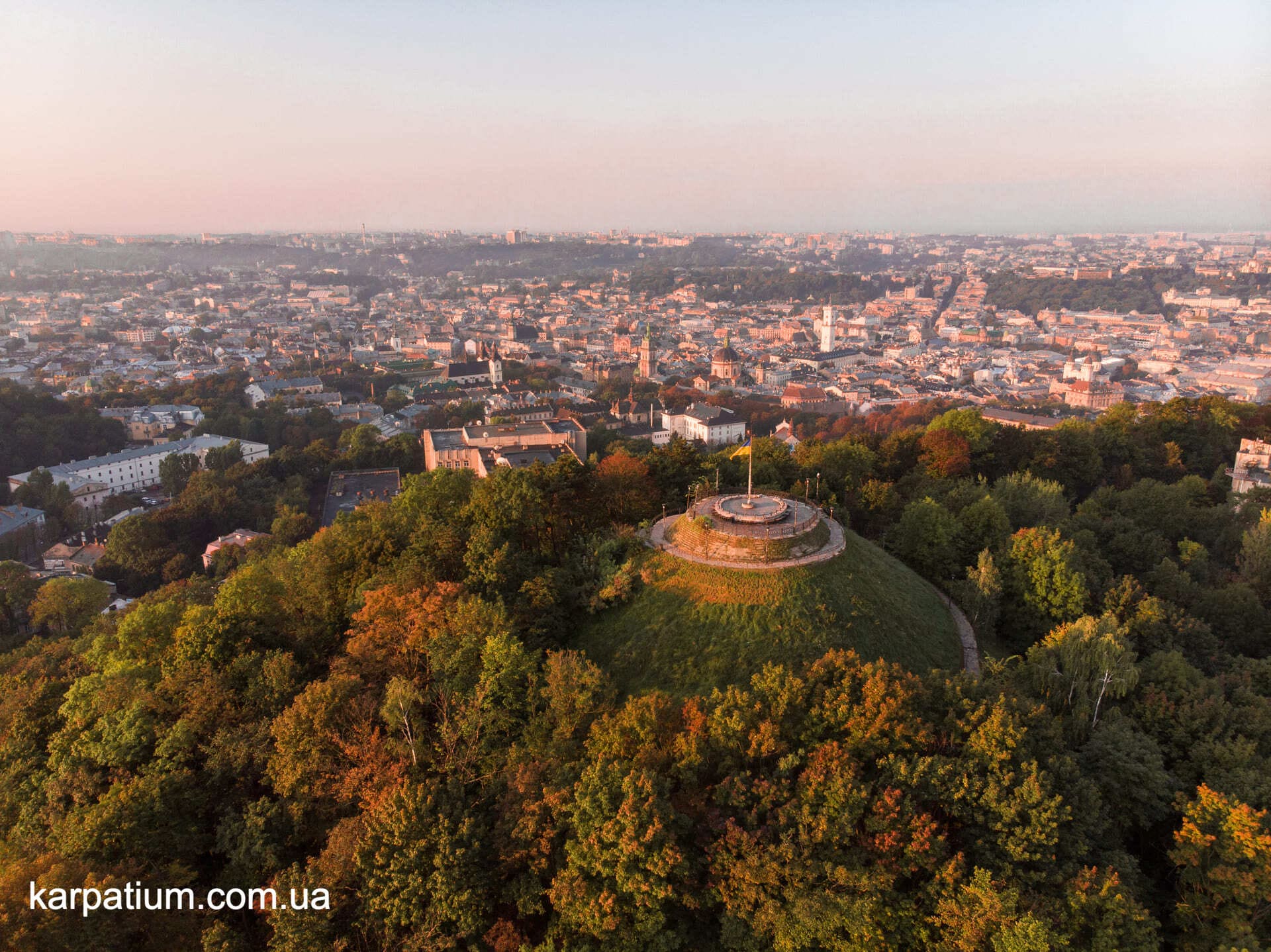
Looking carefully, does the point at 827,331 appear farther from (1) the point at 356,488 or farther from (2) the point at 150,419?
(2) the point at 150,419

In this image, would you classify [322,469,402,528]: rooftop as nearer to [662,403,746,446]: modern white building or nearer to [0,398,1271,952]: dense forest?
[0,398,1271,952]: dense forest

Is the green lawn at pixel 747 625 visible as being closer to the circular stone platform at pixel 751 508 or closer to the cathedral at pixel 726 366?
the circular stone platform at pixel 751 508

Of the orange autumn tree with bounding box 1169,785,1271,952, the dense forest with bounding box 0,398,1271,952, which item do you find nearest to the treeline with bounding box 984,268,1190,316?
the dense forest with bounding box 0,398,1271,952

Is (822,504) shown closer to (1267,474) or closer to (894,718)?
(894,718)

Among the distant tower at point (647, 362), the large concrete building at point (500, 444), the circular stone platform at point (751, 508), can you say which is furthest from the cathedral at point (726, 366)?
the circular stone platform at point (751, 508)

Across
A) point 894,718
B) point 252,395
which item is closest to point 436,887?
point 894,718
